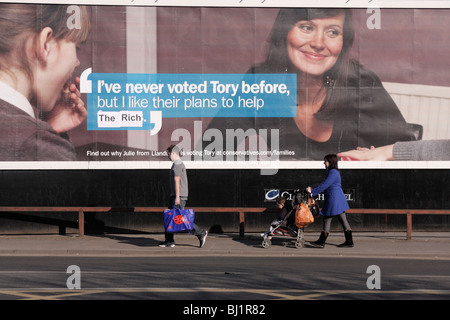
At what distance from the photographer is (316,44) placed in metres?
18.7

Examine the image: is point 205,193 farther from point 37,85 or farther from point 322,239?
point 37,85

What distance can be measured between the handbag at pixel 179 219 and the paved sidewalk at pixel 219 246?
43 cm

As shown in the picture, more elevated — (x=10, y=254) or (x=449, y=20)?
(x=449, y=20)

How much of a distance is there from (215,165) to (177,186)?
3.46m

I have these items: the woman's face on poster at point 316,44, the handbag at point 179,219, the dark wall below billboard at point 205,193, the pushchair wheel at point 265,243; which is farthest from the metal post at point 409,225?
the handbag at point 179,219

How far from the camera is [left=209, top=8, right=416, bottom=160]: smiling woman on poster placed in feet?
60.8

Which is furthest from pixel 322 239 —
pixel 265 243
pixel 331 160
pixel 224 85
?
pixel 224 85

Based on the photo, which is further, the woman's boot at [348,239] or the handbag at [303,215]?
the woman's boot at [348,239]

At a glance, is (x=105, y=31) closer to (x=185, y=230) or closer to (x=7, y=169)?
(x=7, y=169)

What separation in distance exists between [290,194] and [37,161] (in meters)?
6.17

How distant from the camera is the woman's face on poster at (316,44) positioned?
1864cm

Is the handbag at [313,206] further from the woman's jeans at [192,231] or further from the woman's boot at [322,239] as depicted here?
the woman's jeans at [192,231]
